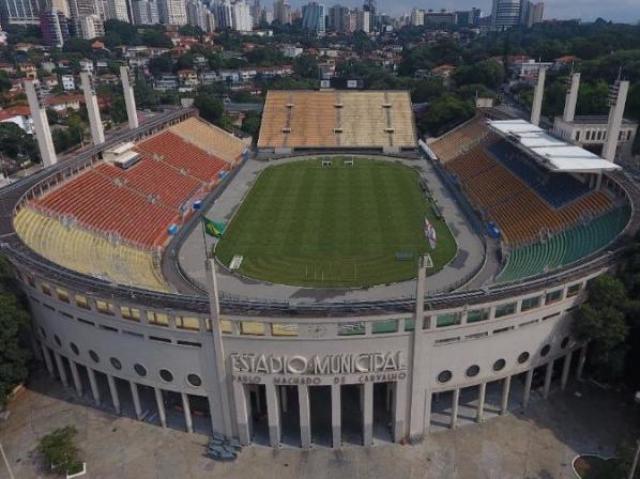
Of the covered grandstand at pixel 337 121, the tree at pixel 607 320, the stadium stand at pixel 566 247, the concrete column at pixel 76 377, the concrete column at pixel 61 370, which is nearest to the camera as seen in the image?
the tree at pixel 607 320

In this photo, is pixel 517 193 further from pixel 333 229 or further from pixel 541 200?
pixel 333 229

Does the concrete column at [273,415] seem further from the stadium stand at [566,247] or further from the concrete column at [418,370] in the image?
Result: the stadium stand at [566,247]

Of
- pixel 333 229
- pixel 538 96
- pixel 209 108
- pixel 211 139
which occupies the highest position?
pixel 538 96

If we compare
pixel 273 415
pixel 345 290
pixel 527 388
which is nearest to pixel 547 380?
pixel 527 388

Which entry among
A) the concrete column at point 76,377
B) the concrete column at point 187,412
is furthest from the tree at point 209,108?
the concrete column at point 187,412

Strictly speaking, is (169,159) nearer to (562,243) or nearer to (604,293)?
(562,243)

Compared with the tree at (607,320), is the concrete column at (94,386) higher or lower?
lower

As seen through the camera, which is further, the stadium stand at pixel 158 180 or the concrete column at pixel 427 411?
the stadium stand at pixel 158 180
